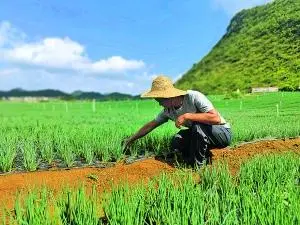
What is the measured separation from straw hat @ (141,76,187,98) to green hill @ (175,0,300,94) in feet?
39.7

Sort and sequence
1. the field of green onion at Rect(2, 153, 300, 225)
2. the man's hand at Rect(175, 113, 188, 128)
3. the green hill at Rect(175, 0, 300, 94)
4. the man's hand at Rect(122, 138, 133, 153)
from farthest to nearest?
1. the green hill at Rect(175, 0, 300, 94)
2. the man's hand at Rect(122, 138, 133, 153)
3. the man's hand at Rect(175, 113, 188, 128)
4. the field of green onion at Rect(2, 153, 300, 225)

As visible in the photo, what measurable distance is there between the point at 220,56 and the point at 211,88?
13.8 m

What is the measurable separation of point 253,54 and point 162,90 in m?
38.8

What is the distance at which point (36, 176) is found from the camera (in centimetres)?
730

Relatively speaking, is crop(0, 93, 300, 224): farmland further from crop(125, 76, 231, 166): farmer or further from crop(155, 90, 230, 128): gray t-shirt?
crop(155, 90, 230, 128): gray t-shirt

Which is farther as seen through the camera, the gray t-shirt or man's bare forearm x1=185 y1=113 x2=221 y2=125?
the gray t-shirt

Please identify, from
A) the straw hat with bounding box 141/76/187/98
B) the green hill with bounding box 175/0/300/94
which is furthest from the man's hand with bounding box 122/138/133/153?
the green hill with bounding box 175/0/300/94

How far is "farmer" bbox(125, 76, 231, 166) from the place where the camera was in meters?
7.20

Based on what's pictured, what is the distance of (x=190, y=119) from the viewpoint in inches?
286

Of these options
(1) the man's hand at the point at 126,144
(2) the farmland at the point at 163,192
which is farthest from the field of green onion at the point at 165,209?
(1) the man's hand at the point at 126,144

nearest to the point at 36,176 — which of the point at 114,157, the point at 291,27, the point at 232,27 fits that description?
the point at 114,157

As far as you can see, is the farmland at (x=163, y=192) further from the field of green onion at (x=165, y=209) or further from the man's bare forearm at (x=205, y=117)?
the man's bare forearm at (x=205, y=117)

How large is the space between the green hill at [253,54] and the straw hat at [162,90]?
12093 millimetres

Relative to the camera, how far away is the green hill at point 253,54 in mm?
31453
